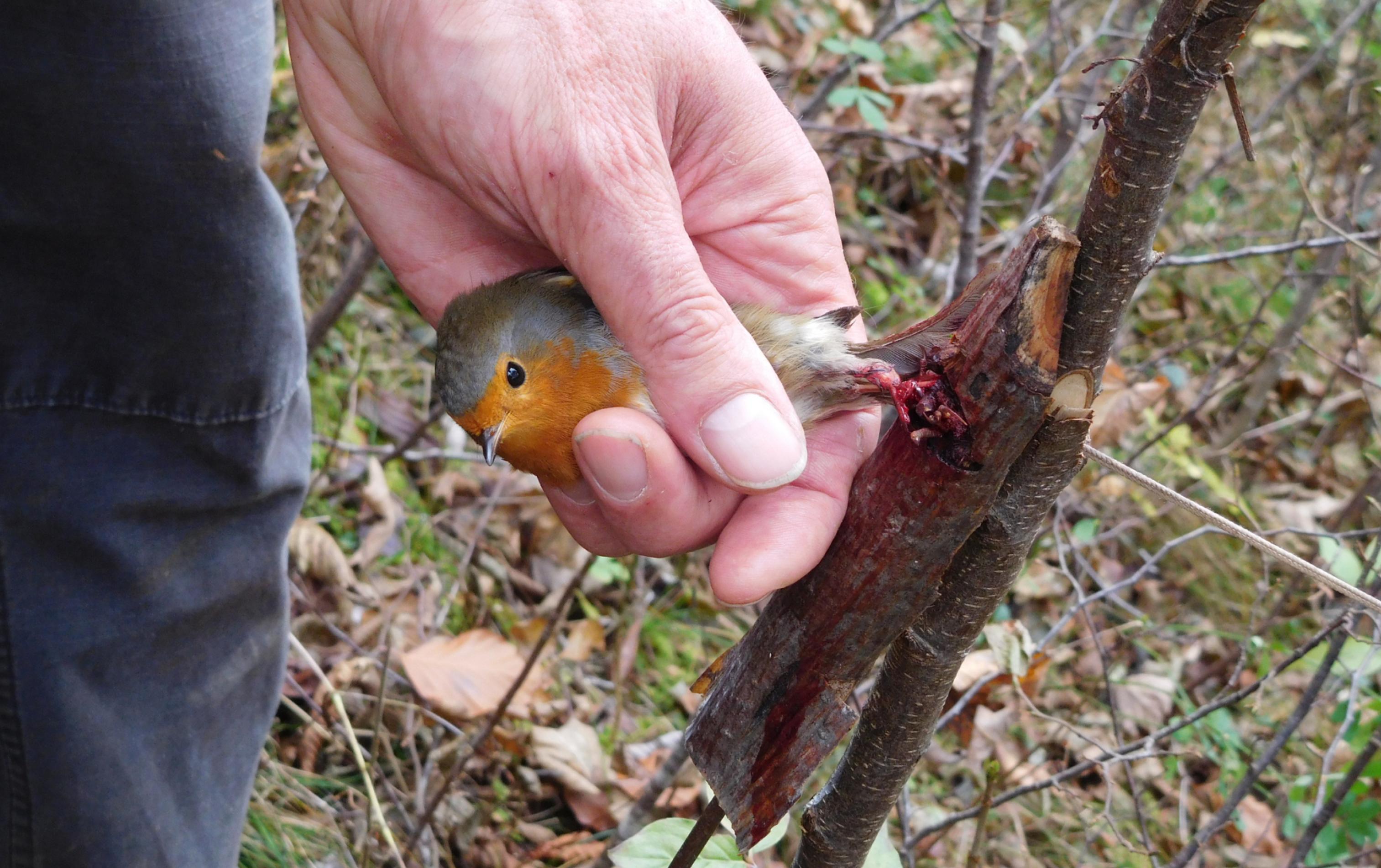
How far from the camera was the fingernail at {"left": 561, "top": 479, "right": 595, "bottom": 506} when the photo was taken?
253 cm

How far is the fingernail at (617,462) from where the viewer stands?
7.11 ft

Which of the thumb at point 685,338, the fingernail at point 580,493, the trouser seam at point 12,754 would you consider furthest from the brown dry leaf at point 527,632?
the thumb at point 685,338

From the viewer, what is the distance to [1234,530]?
1599mm

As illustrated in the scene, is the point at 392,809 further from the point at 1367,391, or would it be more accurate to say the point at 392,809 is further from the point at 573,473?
the point at 1367,391

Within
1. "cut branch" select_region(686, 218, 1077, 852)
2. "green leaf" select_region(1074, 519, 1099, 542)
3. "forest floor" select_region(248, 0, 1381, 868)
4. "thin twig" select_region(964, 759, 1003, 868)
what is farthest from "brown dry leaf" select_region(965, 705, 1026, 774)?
"cut branch" select_region(686, 218, 1077, 852)

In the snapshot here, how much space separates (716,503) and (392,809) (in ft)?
4.91

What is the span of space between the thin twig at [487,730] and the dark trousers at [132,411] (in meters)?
0.46

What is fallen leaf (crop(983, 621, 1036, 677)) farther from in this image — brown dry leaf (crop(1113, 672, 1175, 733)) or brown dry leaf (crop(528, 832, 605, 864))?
brown dry leaf (crop(1113, 672, 1175, 733))

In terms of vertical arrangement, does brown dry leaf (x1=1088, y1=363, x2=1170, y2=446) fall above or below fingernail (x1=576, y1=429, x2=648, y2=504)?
below

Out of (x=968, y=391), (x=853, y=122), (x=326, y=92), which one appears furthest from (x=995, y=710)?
(x=853, y=122)

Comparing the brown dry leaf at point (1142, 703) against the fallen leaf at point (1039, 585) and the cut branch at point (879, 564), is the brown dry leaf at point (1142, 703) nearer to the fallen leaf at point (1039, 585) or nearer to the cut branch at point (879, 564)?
the fallen leaf at point (1039, 585)

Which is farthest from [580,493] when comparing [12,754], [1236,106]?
[1236,106]

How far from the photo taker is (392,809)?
3055 millimetres

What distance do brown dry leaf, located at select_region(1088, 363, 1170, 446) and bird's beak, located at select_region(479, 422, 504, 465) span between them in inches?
80.9
